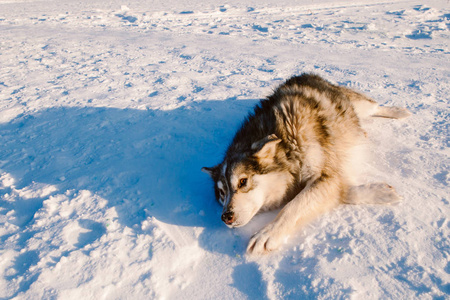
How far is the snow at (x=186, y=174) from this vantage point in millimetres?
1804

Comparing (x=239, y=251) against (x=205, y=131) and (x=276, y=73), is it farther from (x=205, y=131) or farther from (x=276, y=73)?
(x=276, y=73)

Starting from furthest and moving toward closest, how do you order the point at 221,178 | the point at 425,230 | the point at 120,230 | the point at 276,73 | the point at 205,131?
the point at 276,73
the point at 205,131
the point at 221,178
the point at 120,230
the point at 425,230

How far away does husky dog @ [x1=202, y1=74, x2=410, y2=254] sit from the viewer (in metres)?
2.16

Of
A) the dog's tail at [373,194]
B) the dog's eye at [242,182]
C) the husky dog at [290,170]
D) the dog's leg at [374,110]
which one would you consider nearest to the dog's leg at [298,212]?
the husky dog at [290,170]

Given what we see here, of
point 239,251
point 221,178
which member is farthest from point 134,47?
point 239,251

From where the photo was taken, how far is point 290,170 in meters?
2.42

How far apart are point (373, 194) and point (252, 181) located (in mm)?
1016

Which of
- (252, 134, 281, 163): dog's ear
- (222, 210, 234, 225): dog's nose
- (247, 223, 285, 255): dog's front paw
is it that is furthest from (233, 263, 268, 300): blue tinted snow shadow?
(252, 134, 281, 163): dog's ear

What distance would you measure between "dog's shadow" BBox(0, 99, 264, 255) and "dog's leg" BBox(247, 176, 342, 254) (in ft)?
0.57

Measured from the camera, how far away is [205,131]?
3607 mm

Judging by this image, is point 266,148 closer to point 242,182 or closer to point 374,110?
point 242,182

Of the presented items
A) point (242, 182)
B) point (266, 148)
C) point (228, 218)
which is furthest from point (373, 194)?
point (228, 218)

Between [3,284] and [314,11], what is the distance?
1176 cm

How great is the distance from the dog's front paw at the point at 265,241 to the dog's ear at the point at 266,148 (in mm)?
602
